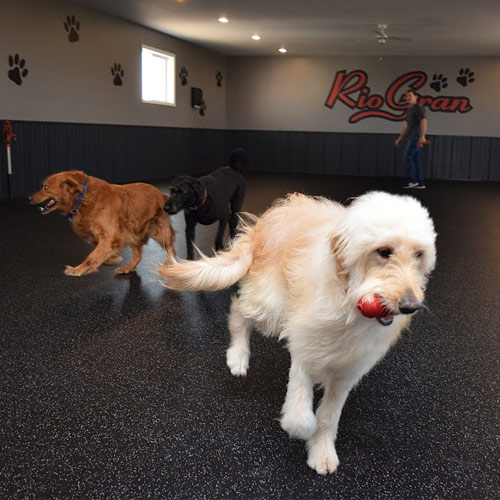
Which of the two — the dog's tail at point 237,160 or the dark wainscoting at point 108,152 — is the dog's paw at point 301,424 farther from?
the dark wainscoting at point 108,152

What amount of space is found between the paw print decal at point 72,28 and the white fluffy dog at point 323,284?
760cm

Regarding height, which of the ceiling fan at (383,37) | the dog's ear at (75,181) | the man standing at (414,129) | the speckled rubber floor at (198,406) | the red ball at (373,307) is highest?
the ceiling fan at (383,37)

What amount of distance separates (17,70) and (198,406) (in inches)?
277

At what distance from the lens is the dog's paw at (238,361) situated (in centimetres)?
237

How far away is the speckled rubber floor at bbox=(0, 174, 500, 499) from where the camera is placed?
165cm

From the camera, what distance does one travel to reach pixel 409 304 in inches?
49.6

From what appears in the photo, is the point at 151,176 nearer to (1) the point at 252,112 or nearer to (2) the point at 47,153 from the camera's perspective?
(2) the point at 47,153

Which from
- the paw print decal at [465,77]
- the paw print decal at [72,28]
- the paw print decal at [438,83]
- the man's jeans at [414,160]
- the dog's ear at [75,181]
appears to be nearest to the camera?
the dog's ear at [75,181]

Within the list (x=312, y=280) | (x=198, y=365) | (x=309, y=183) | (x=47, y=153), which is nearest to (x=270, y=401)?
(x=198, y=365)

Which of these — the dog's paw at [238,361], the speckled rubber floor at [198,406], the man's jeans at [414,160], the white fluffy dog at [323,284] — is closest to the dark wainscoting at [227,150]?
the man's jeans at [414,160]

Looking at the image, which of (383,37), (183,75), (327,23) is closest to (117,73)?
(183,75)

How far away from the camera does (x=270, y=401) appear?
2.15 meters

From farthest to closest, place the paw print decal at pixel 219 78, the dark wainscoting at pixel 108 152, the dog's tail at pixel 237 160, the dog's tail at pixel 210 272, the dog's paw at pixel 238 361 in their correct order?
the paw print decal at pixel 219 78 < the dark wainscoting at pixel 108 152 < the dog's tail at pixel 237 160 < the dog's paw at pixel 238 361 < the dog's tail at pixel 210 272

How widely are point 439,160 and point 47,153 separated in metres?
9.76
